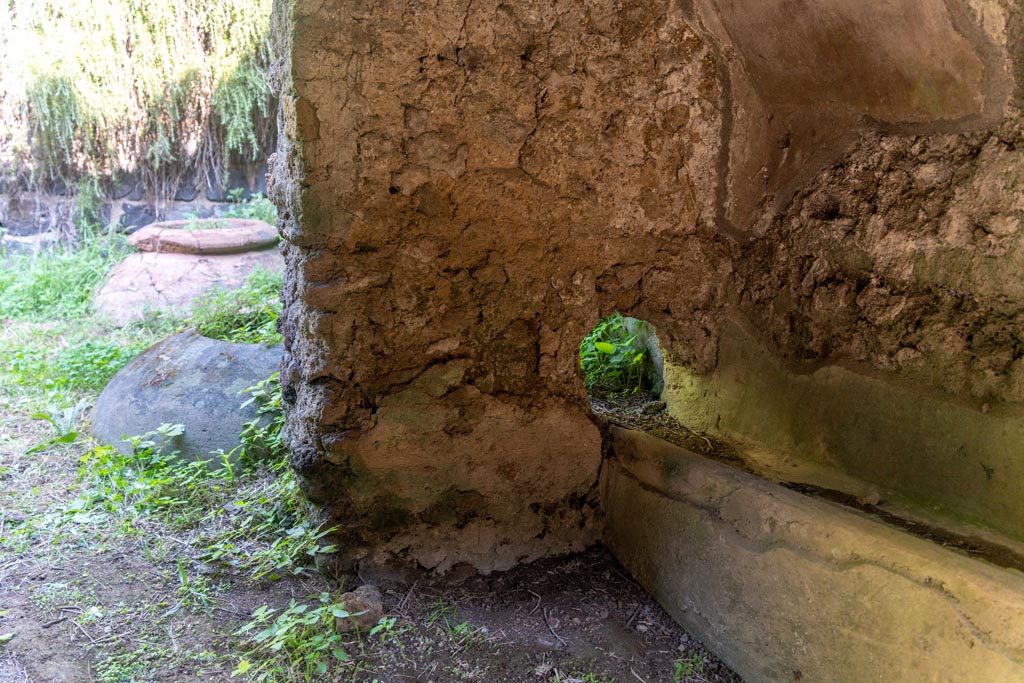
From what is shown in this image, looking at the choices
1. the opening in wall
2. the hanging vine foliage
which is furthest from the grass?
the hanging vine foliage

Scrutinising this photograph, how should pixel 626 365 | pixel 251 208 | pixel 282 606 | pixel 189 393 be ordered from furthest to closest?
pixel 251 208 → pixel 189 393 → pixel 626 365 → pixel 282 606

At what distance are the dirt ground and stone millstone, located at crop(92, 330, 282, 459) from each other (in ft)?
1.99

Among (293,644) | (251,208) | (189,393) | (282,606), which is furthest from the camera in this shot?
(251,208)

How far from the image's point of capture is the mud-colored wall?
203cm

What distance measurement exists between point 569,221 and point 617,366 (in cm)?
101

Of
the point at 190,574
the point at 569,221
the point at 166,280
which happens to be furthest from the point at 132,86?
the point at 569,221

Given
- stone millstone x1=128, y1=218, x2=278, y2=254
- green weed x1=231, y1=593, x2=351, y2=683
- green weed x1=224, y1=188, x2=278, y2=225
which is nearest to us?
green weed x1=231, y1=593, x2=351, y2=683

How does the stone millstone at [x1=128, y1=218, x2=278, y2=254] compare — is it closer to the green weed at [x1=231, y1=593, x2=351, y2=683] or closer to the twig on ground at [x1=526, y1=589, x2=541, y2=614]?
the green weed at [x1=231, y1=593, x2=351, y2=683]

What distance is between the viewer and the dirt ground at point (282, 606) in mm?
2055

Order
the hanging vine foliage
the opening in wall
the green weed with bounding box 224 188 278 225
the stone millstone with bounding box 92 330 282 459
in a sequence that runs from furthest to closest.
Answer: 1. the green weed with bounding box 224 188 278 225
2. the hanging vine foliage
3. the stone millstone with bounding box 92 330 282 459
4. the opening in wall

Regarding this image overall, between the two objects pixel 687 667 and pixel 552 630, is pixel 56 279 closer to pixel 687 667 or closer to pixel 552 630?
pixel 552 630

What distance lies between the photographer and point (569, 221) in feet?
7.91

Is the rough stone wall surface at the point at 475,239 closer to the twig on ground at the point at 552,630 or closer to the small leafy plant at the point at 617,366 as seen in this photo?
the twig on ground at the point at 552,630

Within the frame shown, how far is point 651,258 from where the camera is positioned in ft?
8.33
